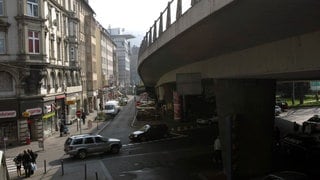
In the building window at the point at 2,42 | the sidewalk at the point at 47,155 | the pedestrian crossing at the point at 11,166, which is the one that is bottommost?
the pedestrian crossing at the point at 11,166

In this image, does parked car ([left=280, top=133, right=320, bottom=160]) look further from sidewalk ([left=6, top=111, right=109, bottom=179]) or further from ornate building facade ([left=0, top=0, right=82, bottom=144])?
ornate building facade ([left=0, top=0, right=82, bottom=144])

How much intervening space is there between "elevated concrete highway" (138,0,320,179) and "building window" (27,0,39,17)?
18.7 m

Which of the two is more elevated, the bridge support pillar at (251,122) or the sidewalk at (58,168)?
the bridge support pillar at (251,122)

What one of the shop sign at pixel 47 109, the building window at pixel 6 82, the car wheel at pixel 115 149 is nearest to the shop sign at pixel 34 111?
the shop sign at pixel 47 109

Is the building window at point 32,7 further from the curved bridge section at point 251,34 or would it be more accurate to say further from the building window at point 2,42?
the curved bridge section at point 251,34

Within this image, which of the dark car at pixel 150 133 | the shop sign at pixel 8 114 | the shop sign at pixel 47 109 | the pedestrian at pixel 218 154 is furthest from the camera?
the shop sign at pixel 47 109

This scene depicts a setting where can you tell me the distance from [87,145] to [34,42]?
13919 millimetres

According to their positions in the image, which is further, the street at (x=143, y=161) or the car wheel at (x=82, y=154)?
the car wheel at (x=82, y=154)

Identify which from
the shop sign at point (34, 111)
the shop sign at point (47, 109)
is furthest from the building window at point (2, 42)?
the shop sign at point (47, 109)

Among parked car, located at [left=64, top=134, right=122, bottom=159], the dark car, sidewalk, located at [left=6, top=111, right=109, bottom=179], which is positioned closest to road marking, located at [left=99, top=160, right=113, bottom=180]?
sidewalk, located at [left=6, top=111, right=109, bottom=179]

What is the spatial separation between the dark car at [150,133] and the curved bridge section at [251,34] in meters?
17.8

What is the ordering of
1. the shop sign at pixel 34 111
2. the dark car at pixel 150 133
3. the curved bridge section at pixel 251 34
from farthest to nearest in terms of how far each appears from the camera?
the shop sign at pixel 34 111 → the dark car at pixel 150 133 → the curved bridge section at pixel 251 34

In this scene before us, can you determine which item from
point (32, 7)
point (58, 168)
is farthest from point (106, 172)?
point (32, 7)

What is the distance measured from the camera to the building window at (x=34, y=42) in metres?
40.8
